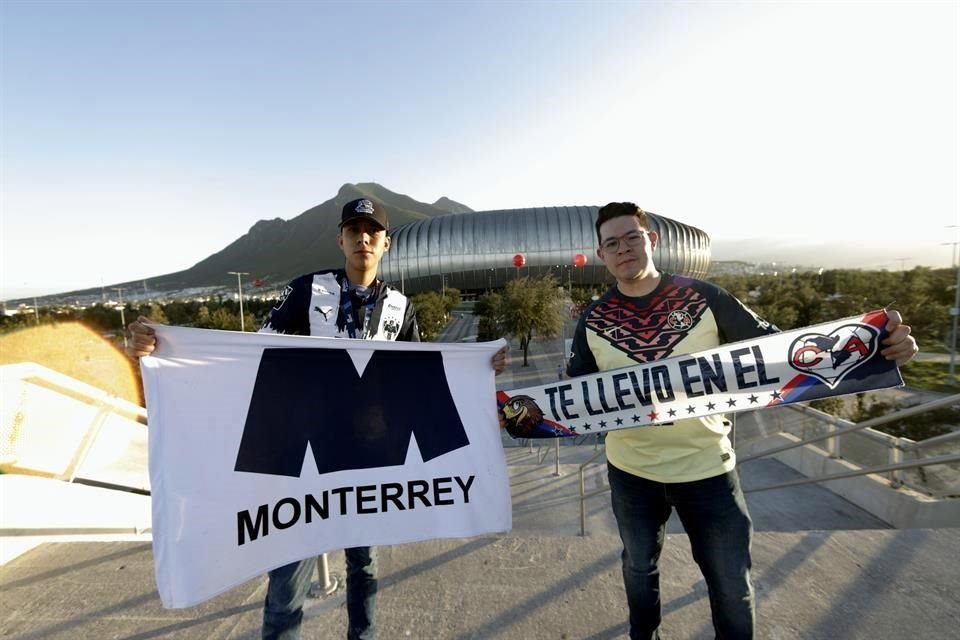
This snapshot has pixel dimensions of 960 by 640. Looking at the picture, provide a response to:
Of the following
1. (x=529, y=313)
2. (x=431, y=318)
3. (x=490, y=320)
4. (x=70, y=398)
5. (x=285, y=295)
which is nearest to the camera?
(x=285, y=295)

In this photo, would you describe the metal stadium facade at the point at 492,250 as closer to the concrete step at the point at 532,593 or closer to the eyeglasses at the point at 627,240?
the concrete step at the point at 532,593

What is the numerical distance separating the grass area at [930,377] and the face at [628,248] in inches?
847

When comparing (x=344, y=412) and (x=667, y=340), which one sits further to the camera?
(x=344, y=412)

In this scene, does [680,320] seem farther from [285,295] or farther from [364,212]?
[285,295]

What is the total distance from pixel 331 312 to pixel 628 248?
190 cm

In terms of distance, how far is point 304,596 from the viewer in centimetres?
233

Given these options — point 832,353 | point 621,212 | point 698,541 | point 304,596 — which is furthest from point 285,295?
point 832,353

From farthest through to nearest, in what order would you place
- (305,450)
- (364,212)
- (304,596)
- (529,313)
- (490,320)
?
(490,320) → (529,313) → (364,212) → (305,450) → (304,596)

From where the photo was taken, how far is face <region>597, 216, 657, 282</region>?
2334 millimetres

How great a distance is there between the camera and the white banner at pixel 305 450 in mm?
2219

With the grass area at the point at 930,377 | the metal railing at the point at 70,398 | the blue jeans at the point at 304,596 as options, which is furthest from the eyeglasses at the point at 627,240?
the grass area at the point at 930,377

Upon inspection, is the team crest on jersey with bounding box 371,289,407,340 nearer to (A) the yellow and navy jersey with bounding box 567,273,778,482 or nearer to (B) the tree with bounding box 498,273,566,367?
(A) the yellow and navy jersey with bounding box 567,273,778,482

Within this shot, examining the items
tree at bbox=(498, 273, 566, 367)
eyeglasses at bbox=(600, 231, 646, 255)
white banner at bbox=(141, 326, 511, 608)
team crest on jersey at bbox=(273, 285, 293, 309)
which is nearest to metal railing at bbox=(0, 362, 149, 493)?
white banner at bbox=(141, 326, 511, 608)

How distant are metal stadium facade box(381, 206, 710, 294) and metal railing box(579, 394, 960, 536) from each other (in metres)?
58.4
